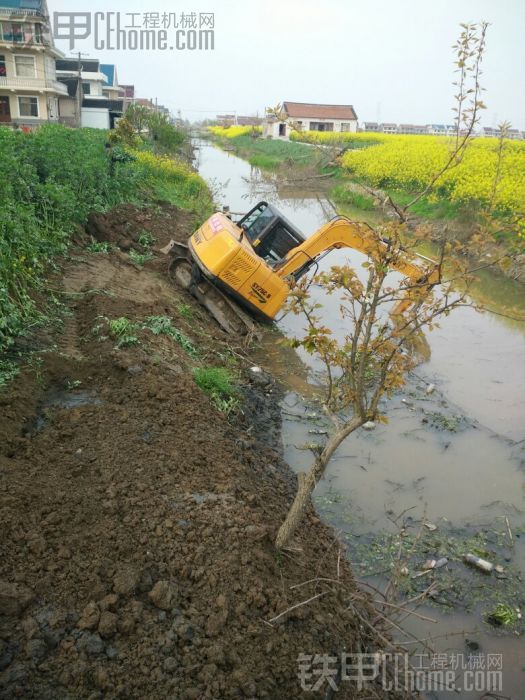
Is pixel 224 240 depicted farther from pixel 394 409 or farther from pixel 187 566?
pixel 187 566

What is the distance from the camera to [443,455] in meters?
6.23

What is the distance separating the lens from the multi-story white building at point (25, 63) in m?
32.8

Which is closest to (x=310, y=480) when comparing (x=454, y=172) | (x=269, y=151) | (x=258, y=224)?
(x=258, y=224)

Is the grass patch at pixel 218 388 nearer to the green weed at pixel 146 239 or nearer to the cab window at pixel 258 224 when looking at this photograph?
the cab window at pixel 258 224

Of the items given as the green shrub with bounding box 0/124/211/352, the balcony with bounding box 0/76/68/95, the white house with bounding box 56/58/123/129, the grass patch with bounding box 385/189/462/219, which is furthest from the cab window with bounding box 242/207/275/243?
the white house with bounding box 56/58/123/129

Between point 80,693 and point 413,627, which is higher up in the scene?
point 80,693

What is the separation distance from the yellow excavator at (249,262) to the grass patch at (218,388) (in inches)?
80.5

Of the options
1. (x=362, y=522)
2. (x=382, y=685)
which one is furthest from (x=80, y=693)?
(x=362, y=522)

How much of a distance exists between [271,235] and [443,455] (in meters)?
4.51

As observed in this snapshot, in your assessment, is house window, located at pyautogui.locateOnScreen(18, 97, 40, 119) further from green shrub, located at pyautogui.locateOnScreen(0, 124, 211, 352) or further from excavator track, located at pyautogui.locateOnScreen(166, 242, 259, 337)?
excavator track, located at pyautogui.locateOnScreen(166, 242, 259, 337)

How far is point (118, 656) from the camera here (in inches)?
106

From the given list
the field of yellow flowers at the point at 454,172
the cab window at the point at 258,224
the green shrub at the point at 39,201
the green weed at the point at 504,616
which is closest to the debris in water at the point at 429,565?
the green weed at the point at 504,616

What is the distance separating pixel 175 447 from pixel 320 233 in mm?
4634

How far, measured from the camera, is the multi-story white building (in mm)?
32812
